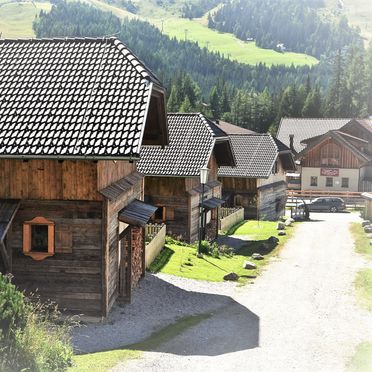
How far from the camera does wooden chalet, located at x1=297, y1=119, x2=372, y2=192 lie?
6650 centimetres

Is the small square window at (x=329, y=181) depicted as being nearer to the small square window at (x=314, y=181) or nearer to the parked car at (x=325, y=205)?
the small square window at (x=314, y=181)

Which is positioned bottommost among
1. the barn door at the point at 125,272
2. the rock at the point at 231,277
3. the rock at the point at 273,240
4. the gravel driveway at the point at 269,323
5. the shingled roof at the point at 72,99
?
the rock at the point at 273,240

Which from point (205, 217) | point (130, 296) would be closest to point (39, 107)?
point (130, 296)

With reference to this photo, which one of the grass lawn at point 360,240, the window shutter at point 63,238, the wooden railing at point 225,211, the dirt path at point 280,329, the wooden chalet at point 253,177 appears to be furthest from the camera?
the wooden chalet at point 253,177

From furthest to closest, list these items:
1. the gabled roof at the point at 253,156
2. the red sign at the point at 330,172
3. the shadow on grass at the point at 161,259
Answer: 1. the red sign at the point at 330,172
2. the gabled roof at the point at 253,156
3. the shadow on grass at the point at 161,259

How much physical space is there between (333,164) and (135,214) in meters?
51.3

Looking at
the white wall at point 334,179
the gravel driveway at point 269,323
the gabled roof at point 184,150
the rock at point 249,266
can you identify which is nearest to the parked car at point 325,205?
the white wall at point 334,179

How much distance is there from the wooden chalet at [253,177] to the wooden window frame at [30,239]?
26.8 m

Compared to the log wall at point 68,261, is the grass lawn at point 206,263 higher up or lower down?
lower down

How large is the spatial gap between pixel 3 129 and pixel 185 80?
12514 cm

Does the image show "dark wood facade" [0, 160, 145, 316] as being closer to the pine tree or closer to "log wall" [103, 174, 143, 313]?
"log wall" [103, 174, 143, 313]

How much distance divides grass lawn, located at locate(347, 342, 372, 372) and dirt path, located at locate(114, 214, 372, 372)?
20 cm

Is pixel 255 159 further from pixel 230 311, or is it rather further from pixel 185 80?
pixel 185 80

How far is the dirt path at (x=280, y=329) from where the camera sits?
14328mm
